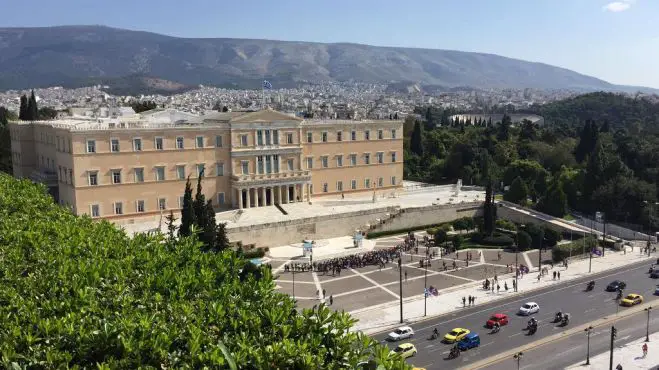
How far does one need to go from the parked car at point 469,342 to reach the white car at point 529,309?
5831 mm

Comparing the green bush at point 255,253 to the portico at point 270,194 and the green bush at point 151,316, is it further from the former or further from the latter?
the green bush at point 151,316

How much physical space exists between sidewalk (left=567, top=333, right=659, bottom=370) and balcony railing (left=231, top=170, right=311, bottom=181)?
33.4 metres

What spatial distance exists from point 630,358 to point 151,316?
2357 cm

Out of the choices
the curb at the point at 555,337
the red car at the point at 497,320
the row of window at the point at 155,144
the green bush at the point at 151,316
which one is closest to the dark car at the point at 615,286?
the curb at the point at 555,337

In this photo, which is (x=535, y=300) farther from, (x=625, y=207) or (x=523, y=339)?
(x=625, y=207)

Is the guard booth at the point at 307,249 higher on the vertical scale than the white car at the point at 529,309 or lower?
higher

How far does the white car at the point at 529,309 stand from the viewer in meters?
34.6

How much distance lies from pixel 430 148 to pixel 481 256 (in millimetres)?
42338

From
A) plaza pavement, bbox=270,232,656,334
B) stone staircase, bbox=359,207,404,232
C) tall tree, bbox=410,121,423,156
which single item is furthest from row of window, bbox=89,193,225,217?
tall tree, bbox=410,121,423,156

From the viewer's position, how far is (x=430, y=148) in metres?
88.9

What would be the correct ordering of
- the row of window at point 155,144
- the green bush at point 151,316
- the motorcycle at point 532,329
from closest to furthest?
the green bush at point 151,316
the motorcycle at point 532,329
the row of window at point 155,144

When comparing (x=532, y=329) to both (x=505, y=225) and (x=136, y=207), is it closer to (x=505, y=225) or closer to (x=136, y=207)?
(x=505, y=225)

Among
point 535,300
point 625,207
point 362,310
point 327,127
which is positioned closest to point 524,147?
point 625,207

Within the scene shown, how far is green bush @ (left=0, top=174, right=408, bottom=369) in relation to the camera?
39.8 ft
